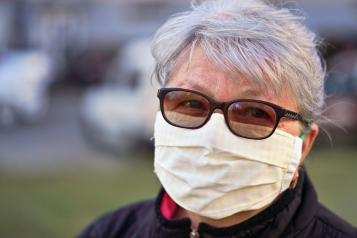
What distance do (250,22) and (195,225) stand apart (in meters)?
1.02

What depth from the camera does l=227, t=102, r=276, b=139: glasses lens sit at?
162cm

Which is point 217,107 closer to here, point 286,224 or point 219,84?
point 219,84

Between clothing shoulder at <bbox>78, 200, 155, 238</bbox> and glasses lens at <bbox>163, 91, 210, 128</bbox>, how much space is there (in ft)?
2.15

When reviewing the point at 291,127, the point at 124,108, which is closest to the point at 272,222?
the point at 291,127

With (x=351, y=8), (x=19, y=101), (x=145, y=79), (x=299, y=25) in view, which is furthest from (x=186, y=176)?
(x=351, y=8)

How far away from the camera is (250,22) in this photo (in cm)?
167

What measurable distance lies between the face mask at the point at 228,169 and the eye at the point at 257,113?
6 cm

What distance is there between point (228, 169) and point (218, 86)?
A: 380 mm

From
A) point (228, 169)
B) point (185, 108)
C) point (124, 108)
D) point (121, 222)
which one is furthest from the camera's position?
point (124, 108)

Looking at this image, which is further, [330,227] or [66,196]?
[66,196]

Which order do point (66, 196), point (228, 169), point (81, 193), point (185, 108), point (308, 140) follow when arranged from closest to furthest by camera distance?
point (228, 169)
point (185, 108)
point (308, 140)
point (66, 196)
point (81, 193)

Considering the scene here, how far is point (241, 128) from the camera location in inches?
64.9

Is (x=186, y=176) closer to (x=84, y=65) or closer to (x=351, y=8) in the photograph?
(x=351, y=8)

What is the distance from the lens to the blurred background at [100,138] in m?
4.95
